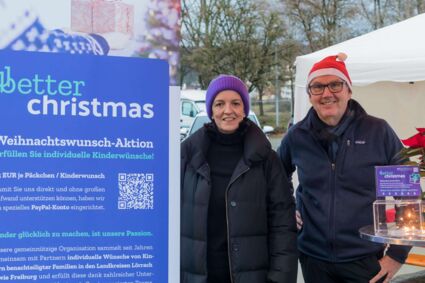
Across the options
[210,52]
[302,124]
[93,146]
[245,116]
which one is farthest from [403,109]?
[210,52]

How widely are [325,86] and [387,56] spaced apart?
7.28ft

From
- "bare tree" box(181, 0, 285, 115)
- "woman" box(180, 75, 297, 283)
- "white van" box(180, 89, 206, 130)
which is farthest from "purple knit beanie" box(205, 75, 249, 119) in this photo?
"bare tree" box(181, 0, 285, 115)

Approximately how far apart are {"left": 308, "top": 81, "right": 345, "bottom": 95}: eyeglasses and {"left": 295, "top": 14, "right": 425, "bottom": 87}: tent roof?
6.71ft

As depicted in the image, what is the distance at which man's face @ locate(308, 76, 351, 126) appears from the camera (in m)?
2.42

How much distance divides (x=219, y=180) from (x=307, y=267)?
714 mm

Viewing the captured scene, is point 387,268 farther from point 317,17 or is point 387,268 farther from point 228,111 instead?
point 317,17

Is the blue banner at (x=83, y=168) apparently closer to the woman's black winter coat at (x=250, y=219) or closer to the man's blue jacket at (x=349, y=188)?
the woman's black winter coat at (x=250, y=219)

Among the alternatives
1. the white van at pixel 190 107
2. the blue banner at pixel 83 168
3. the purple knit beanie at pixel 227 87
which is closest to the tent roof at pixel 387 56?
the purple knit beanie at pixel 227 87

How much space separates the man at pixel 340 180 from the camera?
7.73ft

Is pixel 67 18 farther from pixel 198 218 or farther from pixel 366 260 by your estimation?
pixel 366 260

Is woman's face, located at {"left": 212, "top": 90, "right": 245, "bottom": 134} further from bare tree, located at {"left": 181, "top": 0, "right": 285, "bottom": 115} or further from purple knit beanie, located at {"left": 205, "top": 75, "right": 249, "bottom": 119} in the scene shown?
bare tree, located at {"left": 181, "top": 0, "right": 285, "bottom": 115}

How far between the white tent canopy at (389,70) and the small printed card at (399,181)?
8.05 feet

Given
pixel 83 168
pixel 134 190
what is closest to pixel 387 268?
pixel 134 190

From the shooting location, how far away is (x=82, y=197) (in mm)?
1361
